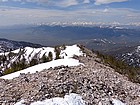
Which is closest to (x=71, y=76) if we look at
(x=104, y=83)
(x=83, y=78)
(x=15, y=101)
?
(x=83, y=78)

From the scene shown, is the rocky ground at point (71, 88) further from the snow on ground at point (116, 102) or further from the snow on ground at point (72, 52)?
the snow on ground at point (72, 52)

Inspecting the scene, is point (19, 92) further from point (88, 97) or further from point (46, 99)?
point (88, 97)

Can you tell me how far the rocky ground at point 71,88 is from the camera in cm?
3234

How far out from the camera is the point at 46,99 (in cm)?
3123

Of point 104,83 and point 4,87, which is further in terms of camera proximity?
point 104,83

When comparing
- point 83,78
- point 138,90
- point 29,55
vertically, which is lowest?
point 29,55

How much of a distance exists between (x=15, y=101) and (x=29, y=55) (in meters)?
137

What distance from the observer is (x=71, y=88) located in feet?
113

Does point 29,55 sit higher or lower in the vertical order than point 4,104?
lower

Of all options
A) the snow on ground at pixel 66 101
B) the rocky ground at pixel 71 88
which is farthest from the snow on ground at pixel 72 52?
the snow on ground at pixel 66 101

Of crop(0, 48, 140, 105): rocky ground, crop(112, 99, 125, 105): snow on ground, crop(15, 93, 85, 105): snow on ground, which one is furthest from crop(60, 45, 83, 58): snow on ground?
crop(15, 93, 85, 105): snow on ground

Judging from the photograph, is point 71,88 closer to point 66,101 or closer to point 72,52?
point 66,101

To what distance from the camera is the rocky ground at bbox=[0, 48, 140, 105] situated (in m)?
32.3

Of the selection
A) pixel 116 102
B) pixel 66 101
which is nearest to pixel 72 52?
pixel 116 102
